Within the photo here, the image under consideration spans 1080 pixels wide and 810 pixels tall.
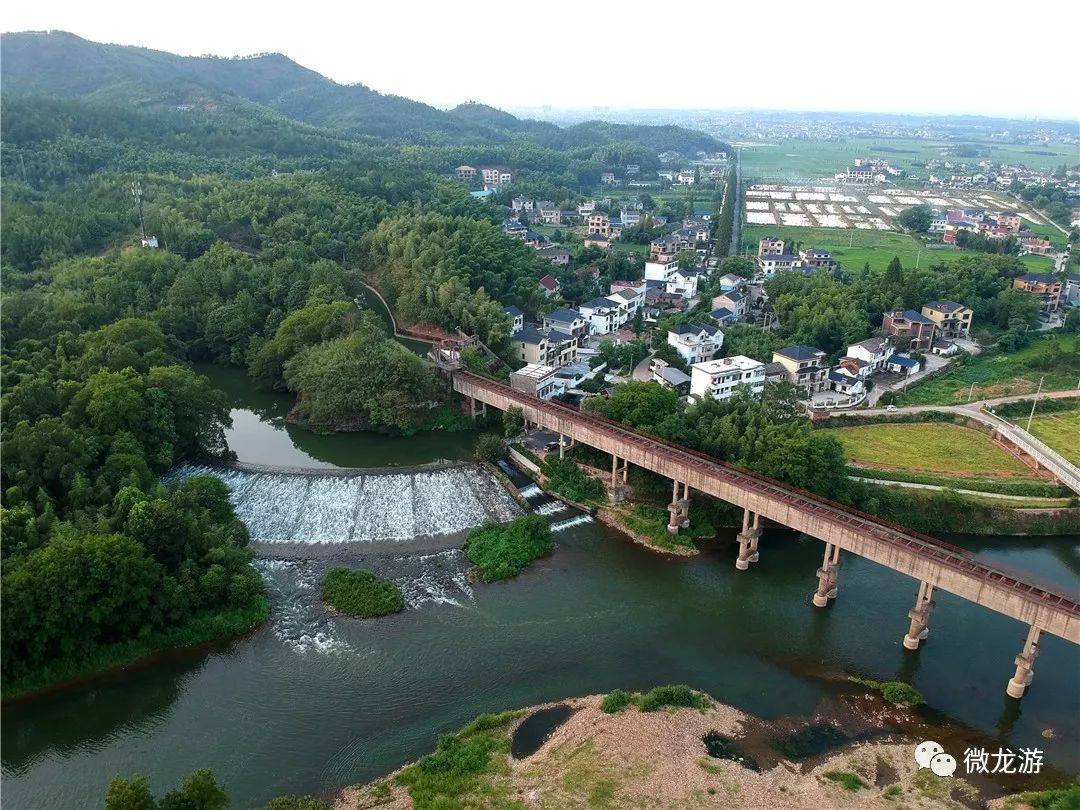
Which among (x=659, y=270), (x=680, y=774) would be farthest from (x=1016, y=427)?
(x=659, y=270)

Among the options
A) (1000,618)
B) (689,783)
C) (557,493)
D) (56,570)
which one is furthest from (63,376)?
(1000,618)

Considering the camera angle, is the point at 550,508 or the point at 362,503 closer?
the point at 550,508

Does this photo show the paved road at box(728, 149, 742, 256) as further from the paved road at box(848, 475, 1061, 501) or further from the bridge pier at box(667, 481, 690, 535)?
the bridge pier at box(667, 481, 690, 535)

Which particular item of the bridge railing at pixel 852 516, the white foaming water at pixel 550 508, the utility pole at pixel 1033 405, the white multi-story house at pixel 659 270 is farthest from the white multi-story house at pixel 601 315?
the utility pole at pixel 1033 405

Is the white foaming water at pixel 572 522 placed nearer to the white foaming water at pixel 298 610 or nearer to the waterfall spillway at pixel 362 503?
the waterfall spillway at pixel 362 503

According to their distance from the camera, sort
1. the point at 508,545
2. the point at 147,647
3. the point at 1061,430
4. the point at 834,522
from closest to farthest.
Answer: the point at 147,647, the point at 834,522, the point at 508,545, the point at 1061,430

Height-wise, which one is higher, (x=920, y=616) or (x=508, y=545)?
(x=920, y=616)

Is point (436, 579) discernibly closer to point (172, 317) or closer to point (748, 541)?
point (748, 541)
